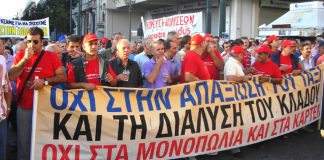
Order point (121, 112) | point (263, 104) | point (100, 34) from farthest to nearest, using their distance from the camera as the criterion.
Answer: point (100, 34) < point (263, 104) < point (121, 112)

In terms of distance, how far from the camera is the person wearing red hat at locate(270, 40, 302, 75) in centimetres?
678

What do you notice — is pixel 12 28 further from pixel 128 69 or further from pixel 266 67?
pixel 266 67

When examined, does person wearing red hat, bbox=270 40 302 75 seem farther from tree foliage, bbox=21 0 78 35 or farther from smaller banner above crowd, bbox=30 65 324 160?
tree foliage, bbox=21 0 78 35

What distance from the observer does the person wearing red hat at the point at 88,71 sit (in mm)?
4555

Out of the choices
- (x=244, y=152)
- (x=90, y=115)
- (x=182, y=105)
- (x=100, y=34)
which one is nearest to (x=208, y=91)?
(x=182, y=105)

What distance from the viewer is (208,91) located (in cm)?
514

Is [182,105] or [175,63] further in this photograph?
[175,63]

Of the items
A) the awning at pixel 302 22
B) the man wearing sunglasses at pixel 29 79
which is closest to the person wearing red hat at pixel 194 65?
the man wearing sunglasses at pixel 29 79

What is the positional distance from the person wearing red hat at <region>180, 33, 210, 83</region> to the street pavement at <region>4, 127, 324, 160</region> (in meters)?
1.19

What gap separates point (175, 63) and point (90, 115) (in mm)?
1817

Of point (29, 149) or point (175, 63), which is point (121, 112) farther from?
point (175, 63)

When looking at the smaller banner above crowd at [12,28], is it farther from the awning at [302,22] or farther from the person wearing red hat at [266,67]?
the person wearing red hat at [266,67]

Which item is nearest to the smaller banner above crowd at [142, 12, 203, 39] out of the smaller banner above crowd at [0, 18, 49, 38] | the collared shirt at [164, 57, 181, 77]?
the collared shirt at [164, 57, 181, 77]

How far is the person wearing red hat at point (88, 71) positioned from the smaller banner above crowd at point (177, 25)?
4.20 m
